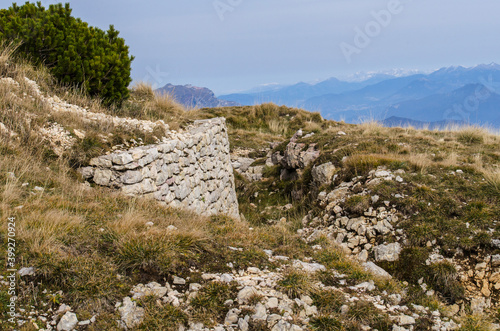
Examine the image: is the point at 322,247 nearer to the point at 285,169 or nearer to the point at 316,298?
the point at 316,298

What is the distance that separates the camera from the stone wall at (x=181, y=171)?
5664 millimetres

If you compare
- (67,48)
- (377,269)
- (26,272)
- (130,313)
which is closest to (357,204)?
(377,269)

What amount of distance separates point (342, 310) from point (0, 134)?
5.99 m

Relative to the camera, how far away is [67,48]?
8172mm

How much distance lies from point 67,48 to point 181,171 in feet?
15.6

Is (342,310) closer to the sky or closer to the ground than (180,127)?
closer to the ground

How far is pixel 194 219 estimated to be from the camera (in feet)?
16.9

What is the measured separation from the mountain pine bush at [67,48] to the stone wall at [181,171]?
8.62 ft

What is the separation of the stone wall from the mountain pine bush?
2.63m

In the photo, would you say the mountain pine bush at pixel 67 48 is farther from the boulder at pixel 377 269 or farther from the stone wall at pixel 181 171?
the boulder at pixel 377 269

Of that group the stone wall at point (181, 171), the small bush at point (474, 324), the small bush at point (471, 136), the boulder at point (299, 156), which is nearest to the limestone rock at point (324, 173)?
the boulder at point (299, 156)

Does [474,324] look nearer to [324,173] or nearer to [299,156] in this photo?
[324,173]

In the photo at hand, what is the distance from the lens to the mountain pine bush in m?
7.85

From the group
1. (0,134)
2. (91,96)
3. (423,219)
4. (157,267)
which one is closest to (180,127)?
(91,96)
